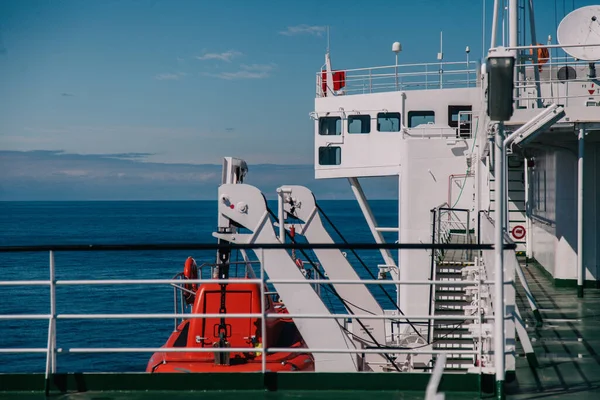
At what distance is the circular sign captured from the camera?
18.0m

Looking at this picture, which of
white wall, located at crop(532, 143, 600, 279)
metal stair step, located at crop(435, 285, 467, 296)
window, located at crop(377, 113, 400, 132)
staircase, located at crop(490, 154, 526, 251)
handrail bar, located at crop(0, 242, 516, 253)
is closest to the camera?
handrail bar, located at crop(0, 242, 516, 253)

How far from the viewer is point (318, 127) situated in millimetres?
20797

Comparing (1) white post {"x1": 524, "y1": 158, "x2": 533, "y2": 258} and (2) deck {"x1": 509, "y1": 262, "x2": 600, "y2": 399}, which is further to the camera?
(1) white post {"x1": 524, "y1": 158, "x2": 533, "y2": 258}

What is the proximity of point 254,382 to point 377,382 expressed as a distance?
0.95m

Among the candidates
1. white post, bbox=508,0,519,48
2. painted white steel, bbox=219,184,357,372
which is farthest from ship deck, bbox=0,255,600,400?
white post, bbox=508,0,519,48

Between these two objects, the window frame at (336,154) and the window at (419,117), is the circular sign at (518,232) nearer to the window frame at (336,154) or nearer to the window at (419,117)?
the window at (419,117)

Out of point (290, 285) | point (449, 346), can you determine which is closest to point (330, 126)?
point (449, 346)

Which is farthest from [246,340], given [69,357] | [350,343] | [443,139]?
[69,357]

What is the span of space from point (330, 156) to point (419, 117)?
2.72 meters

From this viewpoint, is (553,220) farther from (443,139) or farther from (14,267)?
(14,267)

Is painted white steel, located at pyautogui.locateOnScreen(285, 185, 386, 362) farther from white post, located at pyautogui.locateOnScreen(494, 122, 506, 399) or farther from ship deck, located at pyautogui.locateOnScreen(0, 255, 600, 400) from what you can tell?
white post, located at pyautogui.locateOnScreen(494, 122, 506, 399)

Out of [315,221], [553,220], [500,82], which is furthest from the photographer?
[553,220]

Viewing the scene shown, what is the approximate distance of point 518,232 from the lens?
18078mm

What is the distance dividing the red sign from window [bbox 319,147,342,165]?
5.25m
